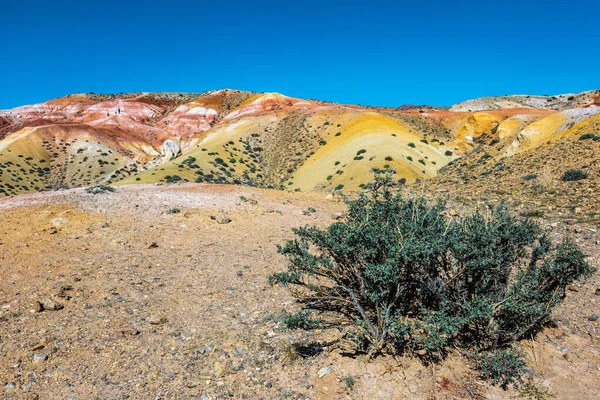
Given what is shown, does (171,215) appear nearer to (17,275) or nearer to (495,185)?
(17,275)

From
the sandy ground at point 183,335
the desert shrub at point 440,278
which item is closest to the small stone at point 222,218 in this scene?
the sandy ground at point 183,335

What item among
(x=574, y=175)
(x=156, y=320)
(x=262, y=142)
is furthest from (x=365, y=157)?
(x=156, y=320)


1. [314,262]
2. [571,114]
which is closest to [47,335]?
[314,262]

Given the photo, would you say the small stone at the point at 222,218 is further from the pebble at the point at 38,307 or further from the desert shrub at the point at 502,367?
the desert shrub at the point at 502,367

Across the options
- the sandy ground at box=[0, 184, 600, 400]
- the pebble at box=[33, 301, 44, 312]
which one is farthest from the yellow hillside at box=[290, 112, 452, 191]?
the pebble at box=[33, 301, 44, 312]

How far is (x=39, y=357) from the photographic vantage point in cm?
511

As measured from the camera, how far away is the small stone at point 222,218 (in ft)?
44.0

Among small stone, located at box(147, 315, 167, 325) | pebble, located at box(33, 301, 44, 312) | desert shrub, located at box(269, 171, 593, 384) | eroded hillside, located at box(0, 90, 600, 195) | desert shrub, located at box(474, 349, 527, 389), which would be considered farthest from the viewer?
eroded hillside, located at box(0, 90, 600, 195)

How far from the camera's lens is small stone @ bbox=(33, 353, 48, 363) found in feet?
16.7

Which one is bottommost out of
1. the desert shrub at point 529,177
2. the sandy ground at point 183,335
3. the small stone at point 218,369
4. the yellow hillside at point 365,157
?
the small stone at point 218,369

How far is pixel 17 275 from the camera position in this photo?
7941mm

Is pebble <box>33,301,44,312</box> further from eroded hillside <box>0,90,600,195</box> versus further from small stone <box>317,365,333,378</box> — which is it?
eroded hillside <box>0,90,600,195</box>

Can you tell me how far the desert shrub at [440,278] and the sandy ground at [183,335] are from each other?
47 cm

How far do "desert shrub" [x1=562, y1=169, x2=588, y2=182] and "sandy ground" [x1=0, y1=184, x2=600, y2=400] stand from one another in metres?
5.09
